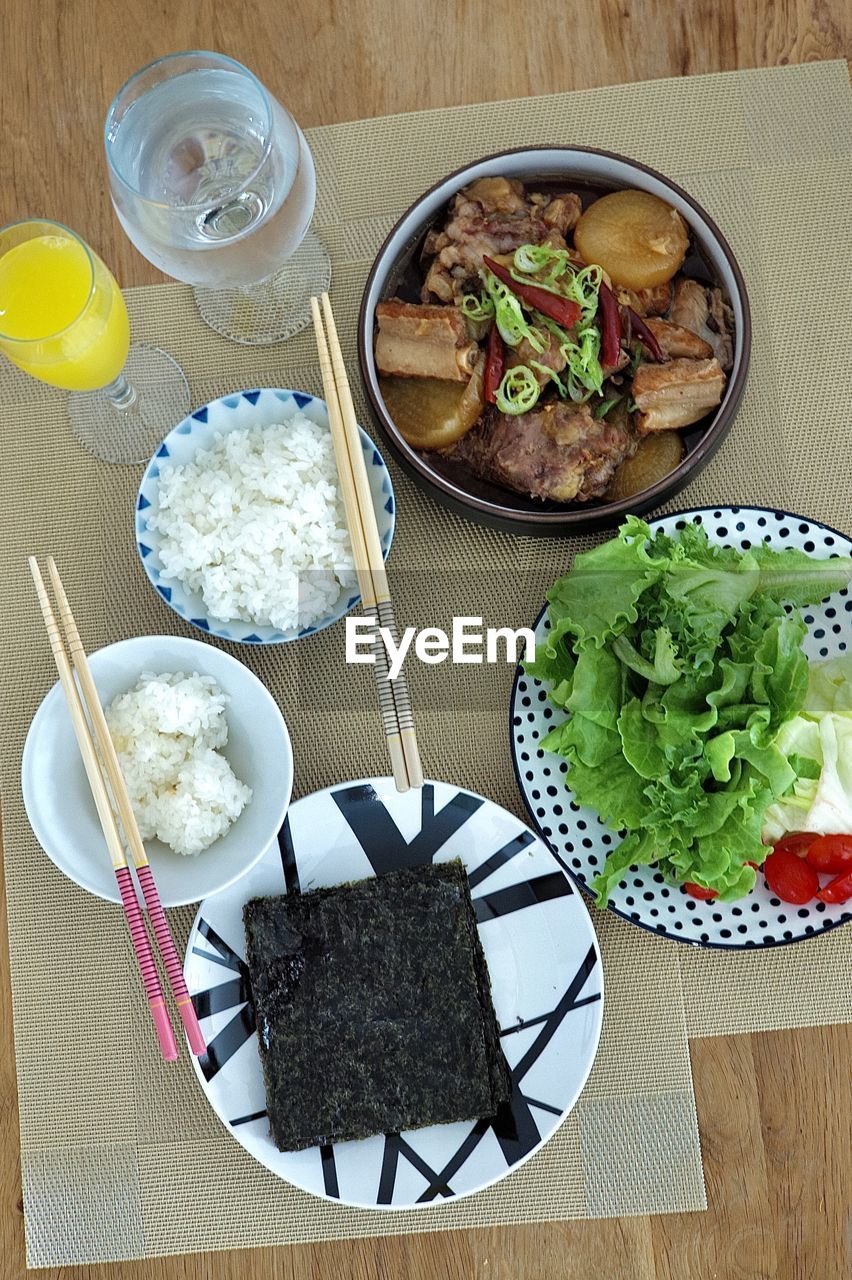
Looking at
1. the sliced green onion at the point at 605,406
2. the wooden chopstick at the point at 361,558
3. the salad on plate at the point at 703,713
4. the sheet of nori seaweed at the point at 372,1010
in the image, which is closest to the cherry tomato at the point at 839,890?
the salad on plate at the point at 703,713

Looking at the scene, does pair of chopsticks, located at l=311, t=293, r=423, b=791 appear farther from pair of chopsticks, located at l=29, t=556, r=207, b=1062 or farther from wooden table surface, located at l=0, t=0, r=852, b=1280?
wooden table surface, located at l=0, t=0, r=852, b=1280

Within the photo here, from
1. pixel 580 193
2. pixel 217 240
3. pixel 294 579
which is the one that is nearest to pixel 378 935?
pixel 294 579

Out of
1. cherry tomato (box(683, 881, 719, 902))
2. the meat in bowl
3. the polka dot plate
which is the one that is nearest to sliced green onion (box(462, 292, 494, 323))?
the meat in bowl

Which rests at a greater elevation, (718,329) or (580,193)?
(580,193)

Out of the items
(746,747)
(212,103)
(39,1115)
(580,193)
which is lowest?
(39,1115)

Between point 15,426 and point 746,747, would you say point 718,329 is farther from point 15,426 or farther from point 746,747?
point 15,426

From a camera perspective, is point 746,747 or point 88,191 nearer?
point 746,747

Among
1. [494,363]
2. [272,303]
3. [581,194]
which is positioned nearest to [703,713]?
[494,363]
